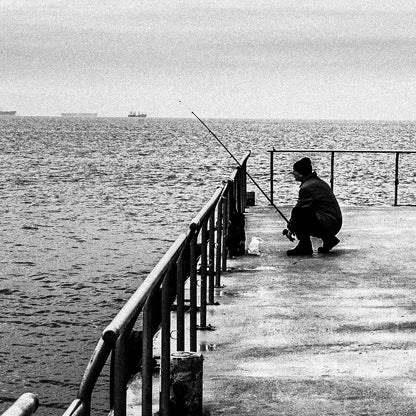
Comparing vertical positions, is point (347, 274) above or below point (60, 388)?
above

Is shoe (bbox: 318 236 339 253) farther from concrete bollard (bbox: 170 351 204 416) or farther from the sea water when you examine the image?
concrete bollard (bbox: 170 351 204 416)

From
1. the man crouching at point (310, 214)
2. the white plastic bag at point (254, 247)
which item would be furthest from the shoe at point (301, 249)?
the white plastic bag at point (254, 247)

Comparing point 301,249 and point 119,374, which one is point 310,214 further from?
point 119,374

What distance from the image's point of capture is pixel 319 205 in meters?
10.6

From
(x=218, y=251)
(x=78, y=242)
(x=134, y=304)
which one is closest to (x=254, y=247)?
(x=218, y=251)

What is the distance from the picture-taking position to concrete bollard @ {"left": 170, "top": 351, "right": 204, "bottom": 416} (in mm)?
4891

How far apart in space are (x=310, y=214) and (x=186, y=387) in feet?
19.1

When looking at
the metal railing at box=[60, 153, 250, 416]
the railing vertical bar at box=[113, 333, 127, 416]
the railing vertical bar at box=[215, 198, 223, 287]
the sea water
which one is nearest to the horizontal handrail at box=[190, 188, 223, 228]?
the metal railing at box=[60, 153, 250, 416]

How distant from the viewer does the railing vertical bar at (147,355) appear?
3918 mm

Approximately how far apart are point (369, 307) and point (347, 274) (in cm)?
165

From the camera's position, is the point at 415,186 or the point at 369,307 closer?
the point at 369,307

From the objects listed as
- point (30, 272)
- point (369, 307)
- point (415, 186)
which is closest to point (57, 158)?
point (415, 186)

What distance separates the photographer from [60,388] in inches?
422

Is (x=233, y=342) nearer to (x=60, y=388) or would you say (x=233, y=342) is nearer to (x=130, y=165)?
(x=60, y=388)
